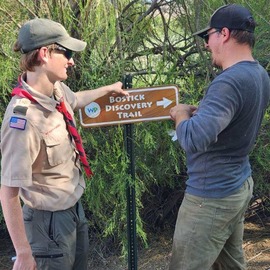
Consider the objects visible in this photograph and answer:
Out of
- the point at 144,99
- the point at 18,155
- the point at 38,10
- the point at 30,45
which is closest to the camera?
the point at 18,155

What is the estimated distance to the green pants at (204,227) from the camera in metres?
2.39

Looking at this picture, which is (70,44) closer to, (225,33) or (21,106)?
(21,106)

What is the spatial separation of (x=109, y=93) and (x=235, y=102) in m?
1.07

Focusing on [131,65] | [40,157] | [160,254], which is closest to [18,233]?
[40,157]

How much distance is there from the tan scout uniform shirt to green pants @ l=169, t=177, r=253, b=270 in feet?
2.09

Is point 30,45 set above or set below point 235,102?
above

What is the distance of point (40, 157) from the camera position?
2.34m

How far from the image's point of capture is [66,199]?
96.9 inches

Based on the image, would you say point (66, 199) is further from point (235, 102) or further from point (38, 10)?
point (38, 10)

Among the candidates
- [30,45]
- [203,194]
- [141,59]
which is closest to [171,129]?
[141,59]

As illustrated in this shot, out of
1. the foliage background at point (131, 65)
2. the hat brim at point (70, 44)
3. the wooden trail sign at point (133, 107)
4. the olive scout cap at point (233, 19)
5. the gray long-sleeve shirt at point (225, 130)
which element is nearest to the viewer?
the gray long-sleeve shirt at point (225, 130)

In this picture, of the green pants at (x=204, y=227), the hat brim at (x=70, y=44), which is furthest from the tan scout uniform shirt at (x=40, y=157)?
the green pants at (x=204, y=227)

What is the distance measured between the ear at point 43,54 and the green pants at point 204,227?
1073mm

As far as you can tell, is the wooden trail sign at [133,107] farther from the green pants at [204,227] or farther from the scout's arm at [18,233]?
the scout's arm at [18,233]
